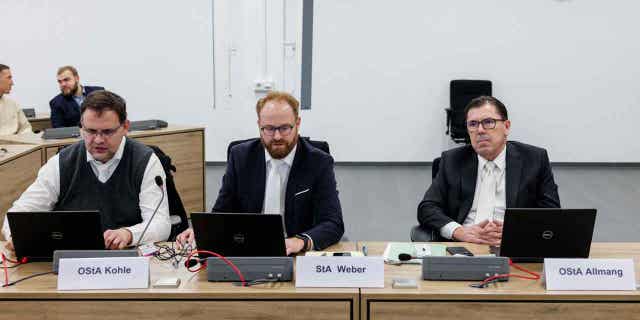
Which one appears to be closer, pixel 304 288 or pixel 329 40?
pixel 304 288

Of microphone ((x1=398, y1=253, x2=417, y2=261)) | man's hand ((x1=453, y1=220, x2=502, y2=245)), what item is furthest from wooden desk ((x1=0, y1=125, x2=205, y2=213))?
microphone ((x1=398, y1=253, x2=417, y2=261))

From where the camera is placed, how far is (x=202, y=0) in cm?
736

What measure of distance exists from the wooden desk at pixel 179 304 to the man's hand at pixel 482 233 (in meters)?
0.77

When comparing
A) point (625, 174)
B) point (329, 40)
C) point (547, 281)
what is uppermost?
point (329, 40)

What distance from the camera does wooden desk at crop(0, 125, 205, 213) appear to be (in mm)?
5285

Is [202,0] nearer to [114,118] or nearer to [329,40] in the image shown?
[329,40]

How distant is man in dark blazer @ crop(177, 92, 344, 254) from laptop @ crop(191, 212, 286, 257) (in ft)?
1.59

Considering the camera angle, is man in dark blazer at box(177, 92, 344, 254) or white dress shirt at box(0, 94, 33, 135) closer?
man in dark blazer at box(177, 92, 344, 254)

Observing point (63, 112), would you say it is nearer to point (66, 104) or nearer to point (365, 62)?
point (66, 104)

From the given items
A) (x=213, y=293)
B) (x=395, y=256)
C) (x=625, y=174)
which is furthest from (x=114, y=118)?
(x=625, y=174)

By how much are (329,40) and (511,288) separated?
5.49m

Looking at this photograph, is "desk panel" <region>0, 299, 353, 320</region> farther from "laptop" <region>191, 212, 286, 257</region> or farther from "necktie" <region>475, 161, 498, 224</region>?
"necktie" <region>475, 161, 498, 224</region>

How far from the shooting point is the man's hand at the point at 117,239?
8.38 feet

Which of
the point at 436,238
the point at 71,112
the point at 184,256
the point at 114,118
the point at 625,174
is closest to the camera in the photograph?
the point at 184,256
